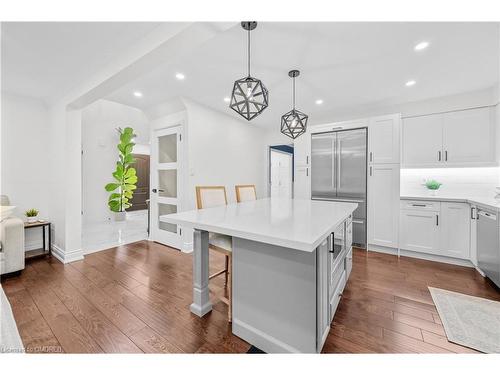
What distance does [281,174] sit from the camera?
654 centimetres

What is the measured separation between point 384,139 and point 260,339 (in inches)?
131

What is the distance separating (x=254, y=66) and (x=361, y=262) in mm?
2913

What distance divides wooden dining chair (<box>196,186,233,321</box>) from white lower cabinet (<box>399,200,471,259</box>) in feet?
9.07

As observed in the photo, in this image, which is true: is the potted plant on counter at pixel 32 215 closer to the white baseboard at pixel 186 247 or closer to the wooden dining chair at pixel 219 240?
the white baseboard at pixel 186 247

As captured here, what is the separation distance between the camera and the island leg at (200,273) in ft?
5.77

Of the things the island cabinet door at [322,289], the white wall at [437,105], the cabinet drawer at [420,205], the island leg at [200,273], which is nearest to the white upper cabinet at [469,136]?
the white wall at [437,105]

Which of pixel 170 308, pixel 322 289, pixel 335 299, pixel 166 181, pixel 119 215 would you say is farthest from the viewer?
pixel 119 215

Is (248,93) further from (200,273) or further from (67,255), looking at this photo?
(67,255)

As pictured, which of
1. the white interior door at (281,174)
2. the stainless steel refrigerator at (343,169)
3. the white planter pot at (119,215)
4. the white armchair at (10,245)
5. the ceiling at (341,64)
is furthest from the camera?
the white interior door at (281,174)

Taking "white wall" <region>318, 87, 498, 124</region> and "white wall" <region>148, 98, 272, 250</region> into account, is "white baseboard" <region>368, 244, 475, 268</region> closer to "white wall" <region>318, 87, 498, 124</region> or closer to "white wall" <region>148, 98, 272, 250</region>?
"white wall" <region>318, 87, 498, 124</region>

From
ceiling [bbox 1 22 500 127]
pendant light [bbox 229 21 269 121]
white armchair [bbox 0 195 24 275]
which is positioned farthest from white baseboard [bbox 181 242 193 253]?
pendant light [bbox 229 21 269 121]

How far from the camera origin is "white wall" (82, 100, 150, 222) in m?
4.94

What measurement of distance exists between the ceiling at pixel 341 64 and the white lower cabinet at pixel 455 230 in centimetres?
167

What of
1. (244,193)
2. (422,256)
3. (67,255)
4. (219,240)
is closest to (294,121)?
(244,193)
